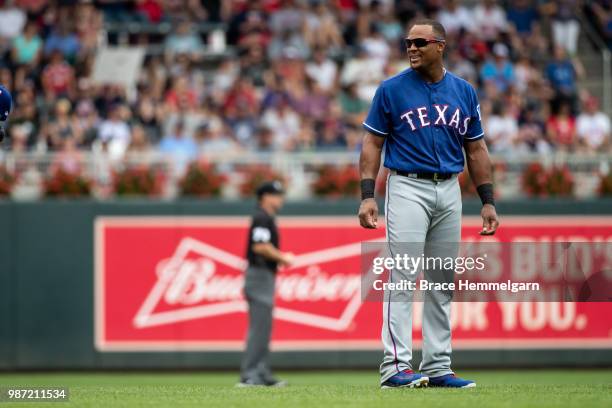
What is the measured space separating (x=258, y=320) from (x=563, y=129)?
720cm

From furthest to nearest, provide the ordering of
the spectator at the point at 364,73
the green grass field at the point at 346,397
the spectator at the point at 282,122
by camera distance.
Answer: the spectator at the point at 364,73
the spectator at the point at 282,122
the green grass field at the point at 346,397

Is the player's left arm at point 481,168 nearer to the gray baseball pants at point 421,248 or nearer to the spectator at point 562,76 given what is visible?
the gray baseball pants at point 421,248

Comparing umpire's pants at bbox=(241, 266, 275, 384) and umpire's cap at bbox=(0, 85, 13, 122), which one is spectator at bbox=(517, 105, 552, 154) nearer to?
umpire's pants at bbox=(241, 266, 275, 384)

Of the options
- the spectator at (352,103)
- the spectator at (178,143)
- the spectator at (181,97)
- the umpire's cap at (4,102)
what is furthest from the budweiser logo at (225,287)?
the umpire's cap at (4,102)

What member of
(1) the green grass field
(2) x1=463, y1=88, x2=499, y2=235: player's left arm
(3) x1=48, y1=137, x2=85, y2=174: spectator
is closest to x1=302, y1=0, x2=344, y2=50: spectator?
(3) x1=48, y1=137, x2=85, y2=174: spectator

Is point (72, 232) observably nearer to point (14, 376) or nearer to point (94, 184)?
point (94, 184)

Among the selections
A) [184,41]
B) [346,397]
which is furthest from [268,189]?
[184,41]

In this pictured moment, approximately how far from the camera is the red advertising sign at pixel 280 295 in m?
14.5

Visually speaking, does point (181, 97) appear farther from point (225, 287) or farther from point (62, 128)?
point (225, 287)

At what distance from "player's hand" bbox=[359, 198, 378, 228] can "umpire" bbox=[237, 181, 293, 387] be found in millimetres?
4601

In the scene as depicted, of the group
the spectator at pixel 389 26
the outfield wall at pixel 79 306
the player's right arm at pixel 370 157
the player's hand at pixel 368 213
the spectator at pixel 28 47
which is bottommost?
the outfield wall at pixel 79 306

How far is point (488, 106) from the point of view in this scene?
16.6 metres

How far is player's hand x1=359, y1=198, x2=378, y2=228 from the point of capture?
6914mm

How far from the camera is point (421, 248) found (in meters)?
7.00
